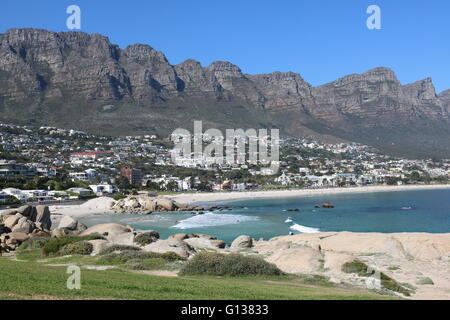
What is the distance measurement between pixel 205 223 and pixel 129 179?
72723 millimetres

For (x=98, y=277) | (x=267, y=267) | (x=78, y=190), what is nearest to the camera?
(x=98, y=277)

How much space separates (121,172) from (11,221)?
9676 cm

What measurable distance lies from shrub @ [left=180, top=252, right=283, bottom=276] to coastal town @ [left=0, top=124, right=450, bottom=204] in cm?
6716

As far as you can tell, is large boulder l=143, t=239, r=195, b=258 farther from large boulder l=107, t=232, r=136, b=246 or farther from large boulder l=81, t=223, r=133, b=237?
large boulder l=81, t=223, r=133, b=237

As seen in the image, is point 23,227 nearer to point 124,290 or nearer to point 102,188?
point 124,290

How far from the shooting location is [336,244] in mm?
34938

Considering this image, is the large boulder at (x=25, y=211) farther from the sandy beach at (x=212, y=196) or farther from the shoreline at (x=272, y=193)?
the shoreline at (x=272, y=193)

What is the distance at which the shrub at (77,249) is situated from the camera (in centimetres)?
2627

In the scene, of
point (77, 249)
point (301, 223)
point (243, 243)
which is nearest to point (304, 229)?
point (301, 223)

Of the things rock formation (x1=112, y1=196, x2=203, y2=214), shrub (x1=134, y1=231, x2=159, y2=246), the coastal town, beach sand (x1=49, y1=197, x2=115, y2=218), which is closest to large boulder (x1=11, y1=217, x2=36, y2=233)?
shrub (x1=134, y1=231, x2=159, y2=246)

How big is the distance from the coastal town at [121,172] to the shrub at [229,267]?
67162 mm

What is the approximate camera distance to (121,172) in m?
134
